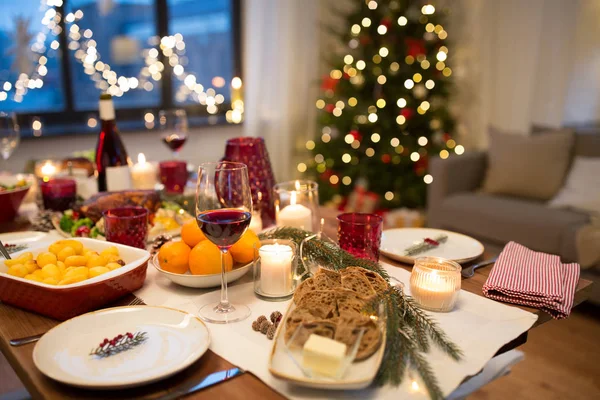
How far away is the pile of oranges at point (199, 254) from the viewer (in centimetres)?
103

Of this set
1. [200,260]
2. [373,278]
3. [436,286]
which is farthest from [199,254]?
[436,286]

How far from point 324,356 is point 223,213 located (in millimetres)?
342

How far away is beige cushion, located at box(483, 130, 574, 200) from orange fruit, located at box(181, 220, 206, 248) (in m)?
2.32

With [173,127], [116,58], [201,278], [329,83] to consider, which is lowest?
[201,278]

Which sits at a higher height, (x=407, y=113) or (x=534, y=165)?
(x=407, y=113)

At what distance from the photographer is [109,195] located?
1416mm

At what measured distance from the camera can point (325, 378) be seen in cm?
70

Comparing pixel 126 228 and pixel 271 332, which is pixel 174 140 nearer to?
pixel 126 228

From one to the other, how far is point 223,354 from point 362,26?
319 centimetres

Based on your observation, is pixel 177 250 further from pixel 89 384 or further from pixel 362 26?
pixel 362 26

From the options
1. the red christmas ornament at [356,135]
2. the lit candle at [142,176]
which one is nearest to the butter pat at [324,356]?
the lit candle at [142,176]

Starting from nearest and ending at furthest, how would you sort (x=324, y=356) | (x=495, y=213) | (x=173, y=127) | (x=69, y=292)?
(x=324, y=356)
(x=69, y=292)
(x=173, y=127)
(x=495, y=213)

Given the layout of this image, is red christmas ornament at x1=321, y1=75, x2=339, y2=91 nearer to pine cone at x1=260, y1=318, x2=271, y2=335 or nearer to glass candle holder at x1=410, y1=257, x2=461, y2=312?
glass candle holder at x1=410, y1=257, x2=461, y2=312

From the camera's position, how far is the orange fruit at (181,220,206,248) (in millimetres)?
1062
